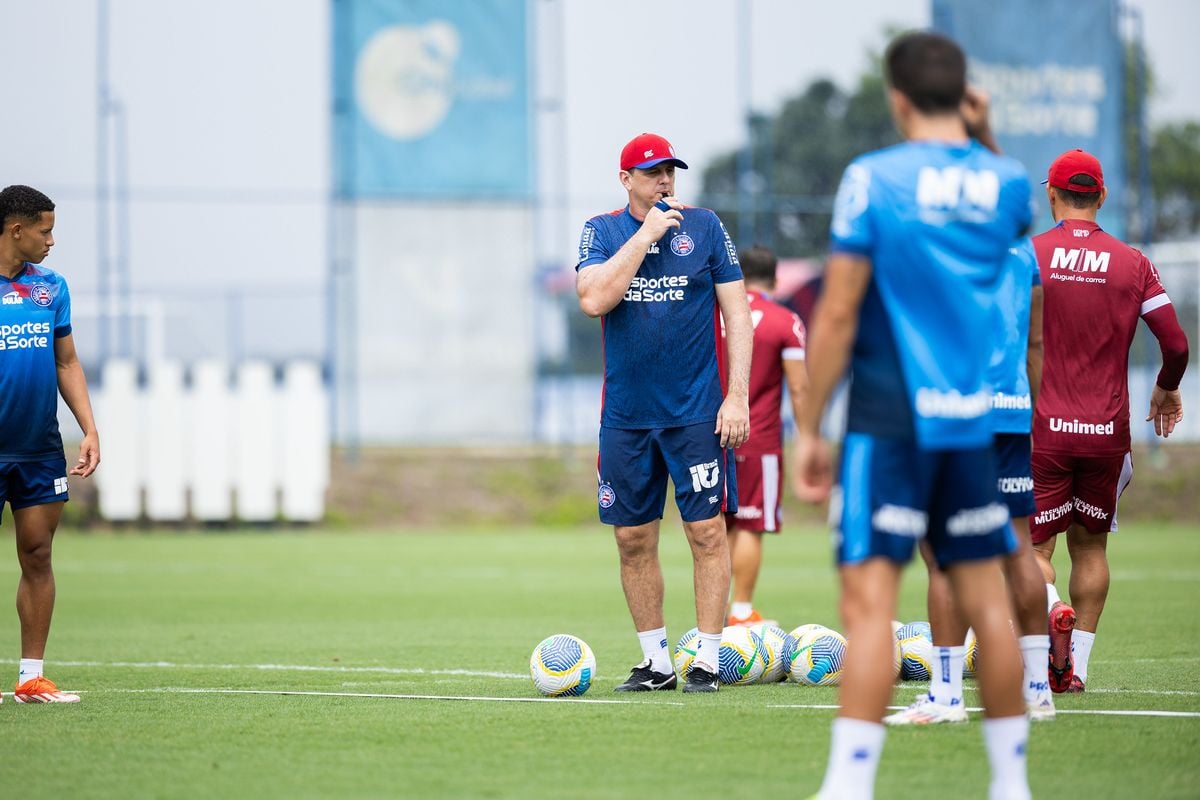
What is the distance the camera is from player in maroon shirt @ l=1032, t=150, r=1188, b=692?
7570mm

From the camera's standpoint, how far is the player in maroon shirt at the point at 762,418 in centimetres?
1101

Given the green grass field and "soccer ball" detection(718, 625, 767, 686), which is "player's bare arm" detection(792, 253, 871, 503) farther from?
"soccer ball" detection(718, 625, 767, 686)

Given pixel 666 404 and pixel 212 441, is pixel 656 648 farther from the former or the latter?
pixel 212 441

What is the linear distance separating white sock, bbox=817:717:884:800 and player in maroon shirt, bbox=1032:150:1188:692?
3287mm

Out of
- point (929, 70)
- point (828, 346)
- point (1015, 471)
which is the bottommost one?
point (1015, 471)

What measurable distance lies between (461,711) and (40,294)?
116 inches

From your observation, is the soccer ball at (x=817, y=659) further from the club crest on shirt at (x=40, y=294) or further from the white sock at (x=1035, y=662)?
the club crest on shirt at (x=40, y=294)

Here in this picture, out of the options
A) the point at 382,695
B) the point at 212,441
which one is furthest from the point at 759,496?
the point at 212,441

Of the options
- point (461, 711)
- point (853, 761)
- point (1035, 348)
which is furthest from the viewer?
point (461, 711)

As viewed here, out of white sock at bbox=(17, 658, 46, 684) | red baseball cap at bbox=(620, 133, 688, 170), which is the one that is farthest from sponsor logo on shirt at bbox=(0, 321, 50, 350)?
red baseball cap at bbox=(620, 133, 688, 170)

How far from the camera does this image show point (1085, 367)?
25.2ft

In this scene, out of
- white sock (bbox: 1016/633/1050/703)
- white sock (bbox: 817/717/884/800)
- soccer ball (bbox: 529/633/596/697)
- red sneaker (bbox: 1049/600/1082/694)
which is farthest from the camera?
soccer ball (bbox: 529/633/596/697)

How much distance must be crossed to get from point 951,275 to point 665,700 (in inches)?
125

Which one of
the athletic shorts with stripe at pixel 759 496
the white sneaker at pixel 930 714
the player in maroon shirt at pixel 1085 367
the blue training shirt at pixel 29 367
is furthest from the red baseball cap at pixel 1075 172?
the blue training shirt at pixel 29 367
